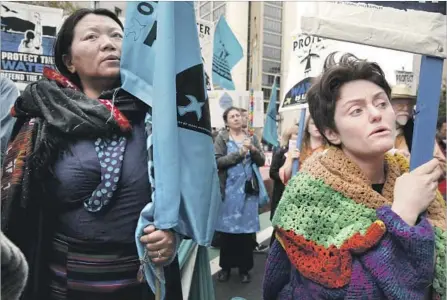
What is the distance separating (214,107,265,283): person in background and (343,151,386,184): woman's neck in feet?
9.90

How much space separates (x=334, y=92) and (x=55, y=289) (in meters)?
1.16

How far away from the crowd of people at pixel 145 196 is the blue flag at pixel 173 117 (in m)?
0.07

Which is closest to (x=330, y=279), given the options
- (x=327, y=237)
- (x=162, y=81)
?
(x=327, y=237)

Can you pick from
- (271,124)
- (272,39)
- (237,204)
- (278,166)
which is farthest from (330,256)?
(272,39)

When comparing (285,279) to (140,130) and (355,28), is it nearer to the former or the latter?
(140,130)

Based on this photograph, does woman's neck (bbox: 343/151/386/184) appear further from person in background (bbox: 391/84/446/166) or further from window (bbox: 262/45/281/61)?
window (bbox: 262/45/281/61)

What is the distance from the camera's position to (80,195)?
57.4 inches

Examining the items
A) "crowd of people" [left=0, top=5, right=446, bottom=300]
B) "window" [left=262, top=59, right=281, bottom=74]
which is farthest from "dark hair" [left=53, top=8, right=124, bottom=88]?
"window" [left=262, top=59, right=281, bottom=74]

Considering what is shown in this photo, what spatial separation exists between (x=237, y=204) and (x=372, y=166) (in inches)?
125

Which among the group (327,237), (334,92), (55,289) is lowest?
(55,289)

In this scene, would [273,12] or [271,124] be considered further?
[273,12]

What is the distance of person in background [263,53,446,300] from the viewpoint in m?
1.20

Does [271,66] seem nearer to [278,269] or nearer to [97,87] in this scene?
[97,87]

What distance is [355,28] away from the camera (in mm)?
1409
